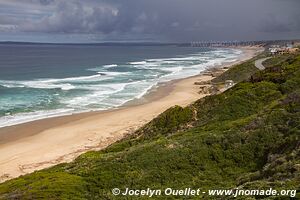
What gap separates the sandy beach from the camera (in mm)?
24422

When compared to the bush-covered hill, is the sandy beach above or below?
below

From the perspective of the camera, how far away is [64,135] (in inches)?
1201

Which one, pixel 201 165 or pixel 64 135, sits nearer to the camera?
pixel 201 165

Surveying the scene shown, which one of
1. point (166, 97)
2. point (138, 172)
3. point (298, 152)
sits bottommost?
point (166, 97)

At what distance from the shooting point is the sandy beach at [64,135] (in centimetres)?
2442

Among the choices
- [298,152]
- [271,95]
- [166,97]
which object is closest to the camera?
[298,152]

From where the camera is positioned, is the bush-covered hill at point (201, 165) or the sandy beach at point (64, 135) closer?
the bush-covered hill at point (201, 165)

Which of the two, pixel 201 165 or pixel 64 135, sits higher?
pixel 201 165

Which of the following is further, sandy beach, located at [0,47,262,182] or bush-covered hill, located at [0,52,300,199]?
sandy beach, located at [0,47,262,182]

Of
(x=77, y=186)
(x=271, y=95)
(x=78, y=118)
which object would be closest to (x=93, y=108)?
(x=78, y=118)

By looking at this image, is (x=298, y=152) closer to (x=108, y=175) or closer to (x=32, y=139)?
(x=108, y=175)

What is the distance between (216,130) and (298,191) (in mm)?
8380

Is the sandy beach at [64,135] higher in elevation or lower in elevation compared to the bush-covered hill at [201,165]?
lower

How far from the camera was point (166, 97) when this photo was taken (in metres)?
46.8
